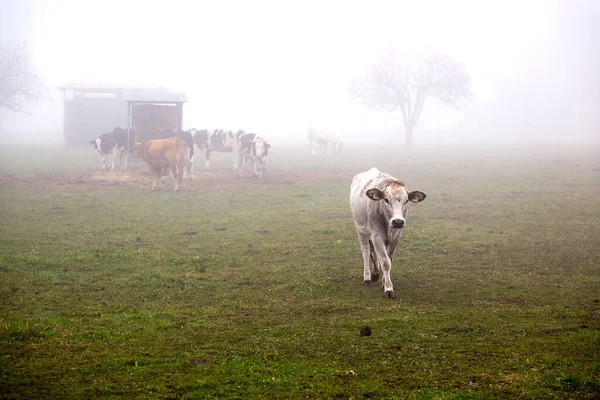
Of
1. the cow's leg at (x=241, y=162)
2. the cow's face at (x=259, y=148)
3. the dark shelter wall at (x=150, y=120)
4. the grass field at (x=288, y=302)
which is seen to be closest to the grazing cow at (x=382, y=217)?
the grass field at (x=288, y=302)

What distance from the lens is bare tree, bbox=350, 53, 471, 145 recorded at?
57.6 m

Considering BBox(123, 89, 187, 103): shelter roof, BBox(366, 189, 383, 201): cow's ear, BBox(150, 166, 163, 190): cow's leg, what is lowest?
BBox(150, 166, 163, 190): cow's leg

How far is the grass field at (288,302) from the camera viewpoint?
624 cm

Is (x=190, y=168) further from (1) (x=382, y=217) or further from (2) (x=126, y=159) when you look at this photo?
(1) (x=382, y=217)

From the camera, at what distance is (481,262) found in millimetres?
12203

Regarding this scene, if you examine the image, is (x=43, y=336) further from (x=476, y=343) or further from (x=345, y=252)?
(x=345, y=252)

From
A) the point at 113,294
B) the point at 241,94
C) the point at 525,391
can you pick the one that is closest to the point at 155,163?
the point at 113,294

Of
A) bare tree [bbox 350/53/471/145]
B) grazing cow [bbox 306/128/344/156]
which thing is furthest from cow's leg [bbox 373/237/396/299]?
bare tree [bbox 350/53/471/145]

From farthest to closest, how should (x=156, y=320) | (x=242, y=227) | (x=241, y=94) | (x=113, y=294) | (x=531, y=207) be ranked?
(x=241, y=94) → (x=531, y=207) → (x=242, y=227) → (x=113, y=294) → (x=156, y=320)

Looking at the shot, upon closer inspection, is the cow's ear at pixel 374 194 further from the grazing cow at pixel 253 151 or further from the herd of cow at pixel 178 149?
the grazing cow at pixel 253 151

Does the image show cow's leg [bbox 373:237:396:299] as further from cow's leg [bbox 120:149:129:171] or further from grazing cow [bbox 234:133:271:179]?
cow's leg [bbox 120:149:129:171]

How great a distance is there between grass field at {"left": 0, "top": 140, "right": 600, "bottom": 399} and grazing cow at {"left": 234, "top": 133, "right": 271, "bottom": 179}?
26.6ft

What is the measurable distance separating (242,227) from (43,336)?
9.47 m

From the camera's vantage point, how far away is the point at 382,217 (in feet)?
32.7
